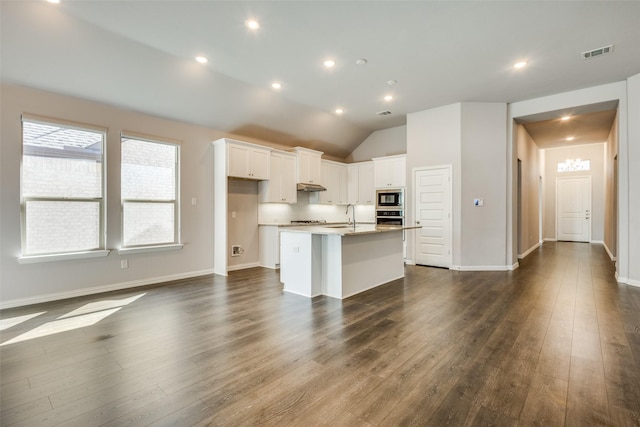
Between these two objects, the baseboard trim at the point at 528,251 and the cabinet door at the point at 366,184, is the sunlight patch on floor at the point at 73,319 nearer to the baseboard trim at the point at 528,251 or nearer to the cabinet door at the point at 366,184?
the cabinet door at the point at 366,184

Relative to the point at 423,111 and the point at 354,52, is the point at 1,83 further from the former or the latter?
the point at 423,111

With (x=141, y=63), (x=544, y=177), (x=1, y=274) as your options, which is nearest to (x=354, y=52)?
(x=141, y=63)

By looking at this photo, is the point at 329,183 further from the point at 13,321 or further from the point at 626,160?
the point at 13,321

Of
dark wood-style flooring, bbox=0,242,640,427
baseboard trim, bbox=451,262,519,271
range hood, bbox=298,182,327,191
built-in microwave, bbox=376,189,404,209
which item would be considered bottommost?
dark wood-style flooring, bbox=0,242,640,427

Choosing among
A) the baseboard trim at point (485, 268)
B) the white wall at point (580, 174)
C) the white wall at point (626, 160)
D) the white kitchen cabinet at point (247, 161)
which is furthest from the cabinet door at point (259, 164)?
the white wall at point (580, 174)

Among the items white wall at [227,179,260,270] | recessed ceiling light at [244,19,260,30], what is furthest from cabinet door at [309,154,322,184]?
recessed ceiling light at [244,19,260,30]

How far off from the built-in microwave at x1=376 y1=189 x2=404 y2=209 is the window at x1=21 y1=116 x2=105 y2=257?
218 inches

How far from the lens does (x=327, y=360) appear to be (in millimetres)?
2324

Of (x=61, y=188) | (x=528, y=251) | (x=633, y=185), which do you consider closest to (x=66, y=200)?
(x=61, y=188)

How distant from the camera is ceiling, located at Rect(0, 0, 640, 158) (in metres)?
3.04

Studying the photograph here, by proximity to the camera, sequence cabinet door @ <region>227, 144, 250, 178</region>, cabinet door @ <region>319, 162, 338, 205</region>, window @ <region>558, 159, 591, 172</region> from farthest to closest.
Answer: window @ <region>558, 159, 591, 172</region>, cabinet door @ <region>319, 162, 338, 205</region>, cabinet door @ <region>227, 144, 250, 178</region>

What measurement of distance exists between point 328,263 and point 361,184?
13.9ft

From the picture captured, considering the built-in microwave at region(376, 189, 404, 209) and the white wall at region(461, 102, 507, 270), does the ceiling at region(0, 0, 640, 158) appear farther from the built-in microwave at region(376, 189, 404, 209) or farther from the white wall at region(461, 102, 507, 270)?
the built-in microwave at region(376, 189, 404, 209)

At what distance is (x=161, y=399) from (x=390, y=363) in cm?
160
